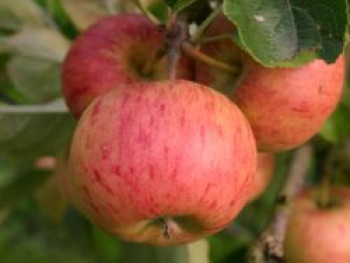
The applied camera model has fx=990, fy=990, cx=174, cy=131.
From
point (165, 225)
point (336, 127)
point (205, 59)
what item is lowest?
point (336, 127)

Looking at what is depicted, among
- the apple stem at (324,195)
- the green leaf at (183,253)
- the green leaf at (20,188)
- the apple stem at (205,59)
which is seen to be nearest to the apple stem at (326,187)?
the apple stem at (324,195)

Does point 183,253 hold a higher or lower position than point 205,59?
lower

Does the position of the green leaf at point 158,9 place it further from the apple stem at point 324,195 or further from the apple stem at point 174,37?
the apple stem at point 324,195

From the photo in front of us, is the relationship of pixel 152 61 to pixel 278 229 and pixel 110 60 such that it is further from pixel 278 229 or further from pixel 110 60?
pixel 278 229

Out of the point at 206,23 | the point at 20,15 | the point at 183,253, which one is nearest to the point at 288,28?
the point at 206,23

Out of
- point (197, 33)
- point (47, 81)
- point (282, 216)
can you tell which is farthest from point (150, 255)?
point (197, 33)

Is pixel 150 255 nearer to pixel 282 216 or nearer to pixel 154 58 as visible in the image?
pixel 282 216
